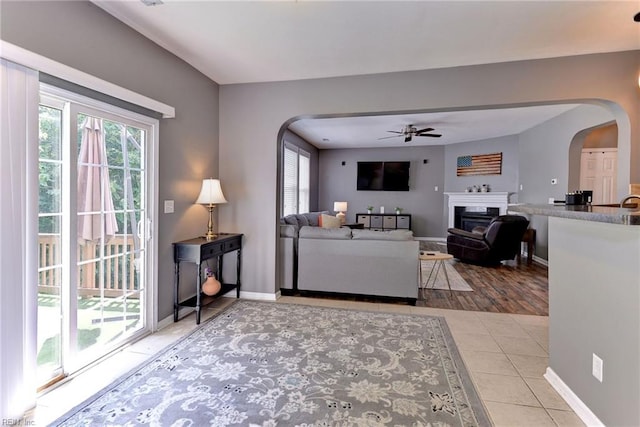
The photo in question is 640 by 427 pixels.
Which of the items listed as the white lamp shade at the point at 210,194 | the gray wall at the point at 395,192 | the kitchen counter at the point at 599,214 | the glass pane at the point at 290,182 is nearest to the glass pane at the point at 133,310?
the white lamp shade at the point at 210,194

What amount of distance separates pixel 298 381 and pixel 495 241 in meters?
4.81

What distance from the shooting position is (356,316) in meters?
3.33

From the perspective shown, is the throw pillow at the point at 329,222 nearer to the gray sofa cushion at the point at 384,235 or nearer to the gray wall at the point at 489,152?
the gray sofa cushion at the point at 384,235

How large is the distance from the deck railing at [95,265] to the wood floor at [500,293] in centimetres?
322

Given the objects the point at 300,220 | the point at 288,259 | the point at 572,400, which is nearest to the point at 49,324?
the point at 288,259

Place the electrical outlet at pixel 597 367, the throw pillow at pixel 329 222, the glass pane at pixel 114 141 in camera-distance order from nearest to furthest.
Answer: the electrical outlet at pixel 597 367
the glass pane at pixel 114 141
the throw pillow at pixel 329 222

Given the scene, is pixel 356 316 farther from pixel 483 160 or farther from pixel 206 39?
pixel 483 160

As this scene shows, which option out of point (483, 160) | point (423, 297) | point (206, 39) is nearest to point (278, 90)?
point (206, 39)

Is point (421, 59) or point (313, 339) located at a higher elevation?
point (421, 59)

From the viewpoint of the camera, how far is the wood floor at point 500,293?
146 inches

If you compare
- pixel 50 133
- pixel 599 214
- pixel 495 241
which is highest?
pixel 50 133

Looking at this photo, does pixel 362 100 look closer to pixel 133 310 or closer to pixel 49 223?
pixel 49 223

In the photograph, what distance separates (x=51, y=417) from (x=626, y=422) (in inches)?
121

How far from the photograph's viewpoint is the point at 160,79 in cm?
294
